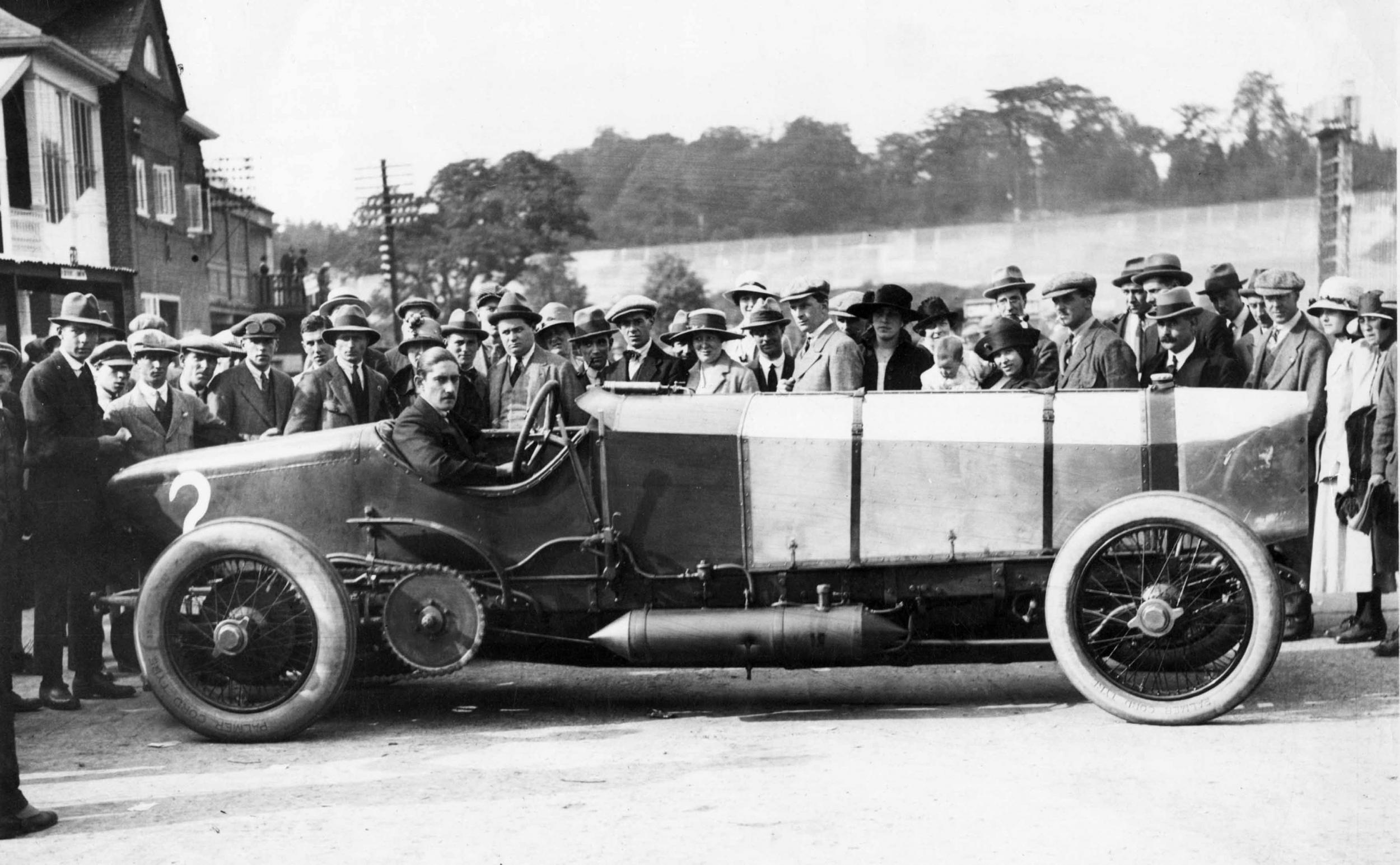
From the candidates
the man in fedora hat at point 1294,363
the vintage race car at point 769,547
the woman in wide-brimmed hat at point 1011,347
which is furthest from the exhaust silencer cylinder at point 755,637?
the man in fedora hat at point 1294,363

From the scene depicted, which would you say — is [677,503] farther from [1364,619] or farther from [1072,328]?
[1364,619]

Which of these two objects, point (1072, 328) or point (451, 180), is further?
point (451, 180)

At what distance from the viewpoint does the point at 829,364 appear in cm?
719

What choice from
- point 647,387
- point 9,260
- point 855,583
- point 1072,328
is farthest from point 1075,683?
point 9,260

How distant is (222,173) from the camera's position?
36.9ft

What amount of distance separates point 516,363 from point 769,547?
110 inches

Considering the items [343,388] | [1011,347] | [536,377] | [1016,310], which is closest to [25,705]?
[343,388]

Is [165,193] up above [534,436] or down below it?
above

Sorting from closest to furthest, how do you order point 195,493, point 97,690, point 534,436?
point 534,436, point 195,493, point 97,690

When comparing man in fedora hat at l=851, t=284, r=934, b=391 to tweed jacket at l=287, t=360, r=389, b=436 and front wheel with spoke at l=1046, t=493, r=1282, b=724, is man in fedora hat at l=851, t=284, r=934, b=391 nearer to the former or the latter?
front wheel with spoke at l=1046, t=493, r=1282, b=724

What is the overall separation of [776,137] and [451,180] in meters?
6.11

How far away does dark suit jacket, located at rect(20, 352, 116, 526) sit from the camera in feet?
21.0

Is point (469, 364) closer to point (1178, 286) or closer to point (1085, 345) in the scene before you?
point (1085, 345)

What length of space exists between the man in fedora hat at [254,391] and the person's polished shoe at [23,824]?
12.5ft
